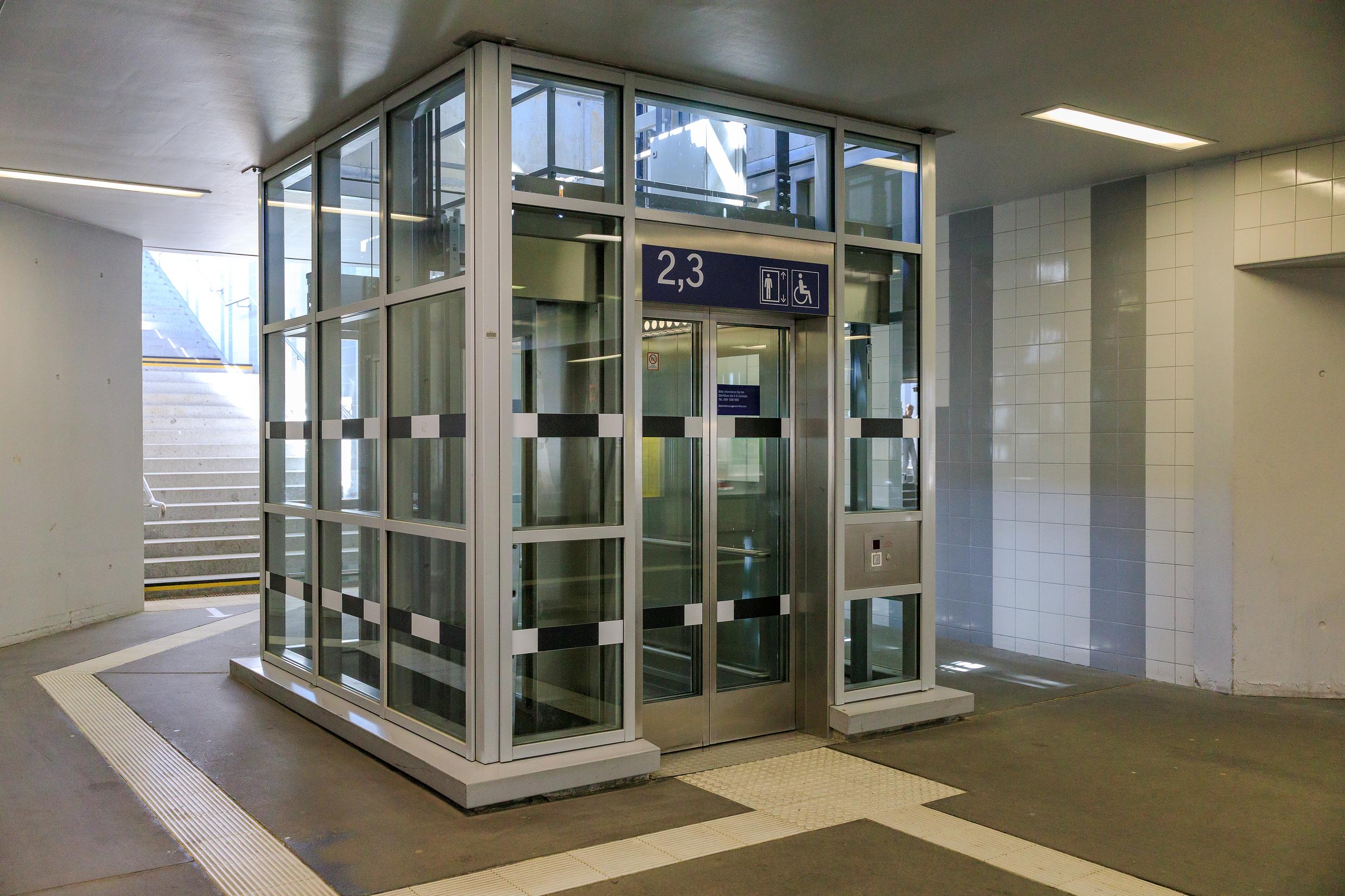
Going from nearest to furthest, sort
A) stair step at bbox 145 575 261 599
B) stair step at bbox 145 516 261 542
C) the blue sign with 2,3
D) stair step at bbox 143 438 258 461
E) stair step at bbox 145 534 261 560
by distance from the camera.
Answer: the blue sign with 2,3 → stair step at bbox 145 575 261 599 → stair step at bbox 145 534 261 560 → stair step at bbox 145 516 261 542 → stair step at bbox 143 438 258 461

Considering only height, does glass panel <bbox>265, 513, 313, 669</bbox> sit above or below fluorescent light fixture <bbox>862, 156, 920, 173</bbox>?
below

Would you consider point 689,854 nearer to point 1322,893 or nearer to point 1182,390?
point 1322,893

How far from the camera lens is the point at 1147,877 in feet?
12.0

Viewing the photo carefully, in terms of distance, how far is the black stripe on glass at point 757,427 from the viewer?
5.35 metres

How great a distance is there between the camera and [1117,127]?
5.78 m

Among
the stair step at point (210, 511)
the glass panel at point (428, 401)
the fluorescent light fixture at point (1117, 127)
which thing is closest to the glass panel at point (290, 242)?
the glass panel at point (428, 401)

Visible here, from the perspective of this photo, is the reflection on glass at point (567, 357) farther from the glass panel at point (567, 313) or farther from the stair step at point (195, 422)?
the stair step at point (195, 422)

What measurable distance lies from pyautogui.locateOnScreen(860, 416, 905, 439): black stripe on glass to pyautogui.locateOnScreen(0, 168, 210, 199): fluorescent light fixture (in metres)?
5.00

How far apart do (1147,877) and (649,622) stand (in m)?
2.39

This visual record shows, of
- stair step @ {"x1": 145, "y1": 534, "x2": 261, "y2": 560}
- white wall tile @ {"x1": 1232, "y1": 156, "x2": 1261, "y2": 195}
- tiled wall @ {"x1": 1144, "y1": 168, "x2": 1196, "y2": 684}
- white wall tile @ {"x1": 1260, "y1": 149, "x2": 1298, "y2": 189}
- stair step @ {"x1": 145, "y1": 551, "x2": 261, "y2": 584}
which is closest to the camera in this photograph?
white wall tile @ {"x1": 1260, "y1": 149, "x2": 1298, "y2": 189}

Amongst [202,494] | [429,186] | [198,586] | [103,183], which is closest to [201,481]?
[202,494]

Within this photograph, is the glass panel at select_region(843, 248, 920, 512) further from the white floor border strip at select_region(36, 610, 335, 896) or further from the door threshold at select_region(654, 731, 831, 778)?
the white floor border strip at select_region(36, 610, 335, 896)

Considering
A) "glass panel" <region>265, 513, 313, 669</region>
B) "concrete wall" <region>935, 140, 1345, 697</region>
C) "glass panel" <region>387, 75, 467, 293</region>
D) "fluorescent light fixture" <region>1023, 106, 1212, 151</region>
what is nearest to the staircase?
"glass panel" <region>265, 513, 313, 669</region>

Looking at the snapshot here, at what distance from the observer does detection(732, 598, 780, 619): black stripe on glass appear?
17.7 ft
